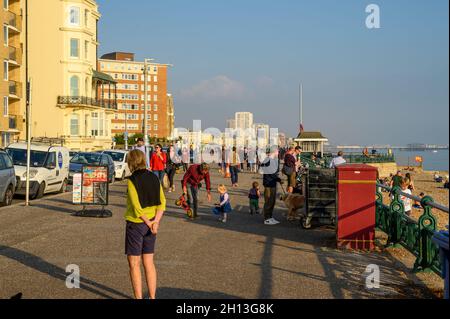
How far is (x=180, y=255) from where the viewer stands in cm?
958

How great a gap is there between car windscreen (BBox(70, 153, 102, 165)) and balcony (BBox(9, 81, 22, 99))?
23382 millimetres

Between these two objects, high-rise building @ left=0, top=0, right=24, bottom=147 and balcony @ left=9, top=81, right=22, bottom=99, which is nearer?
high-rise building @ left=0, top=0, right=24, bottom=147

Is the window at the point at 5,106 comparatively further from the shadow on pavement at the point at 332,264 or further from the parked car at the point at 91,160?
the shadow on pavement at the point at 332,264

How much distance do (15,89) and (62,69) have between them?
24.8ft

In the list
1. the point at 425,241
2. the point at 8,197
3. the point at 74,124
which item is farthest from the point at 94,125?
the point at 425,241

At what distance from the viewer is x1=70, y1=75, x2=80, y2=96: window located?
188 feet

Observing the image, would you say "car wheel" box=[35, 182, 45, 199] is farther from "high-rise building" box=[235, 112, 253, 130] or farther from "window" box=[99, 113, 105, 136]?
"high-rise building" box=[235, 112, 253, 130]

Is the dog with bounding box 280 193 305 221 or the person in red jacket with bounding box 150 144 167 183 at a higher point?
the person in red jacket with bounding box 150 144 167 183

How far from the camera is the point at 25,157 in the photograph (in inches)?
824

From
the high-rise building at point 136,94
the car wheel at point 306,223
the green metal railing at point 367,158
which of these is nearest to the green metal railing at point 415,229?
the car wheel at point 306,223

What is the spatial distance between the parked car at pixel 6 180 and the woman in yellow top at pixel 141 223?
11198 millimetres

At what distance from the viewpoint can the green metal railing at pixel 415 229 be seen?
8.31m

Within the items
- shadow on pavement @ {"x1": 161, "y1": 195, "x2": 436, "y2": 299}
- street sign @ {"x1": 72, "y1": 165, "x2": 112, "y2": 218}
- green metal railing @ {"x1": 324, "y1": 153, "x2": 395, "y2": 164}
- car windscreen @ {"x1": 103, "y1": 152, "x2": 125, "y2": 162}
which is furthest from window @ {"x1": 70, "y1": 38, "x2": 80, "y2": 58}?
shadow on pavement @ {"x1": 161, "y1": 195, "x2": 436, "y2": 299}

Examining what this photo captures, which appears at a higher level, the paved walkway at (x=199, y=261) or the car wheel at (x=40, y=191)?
the car wheel at (x=40, y=191)
